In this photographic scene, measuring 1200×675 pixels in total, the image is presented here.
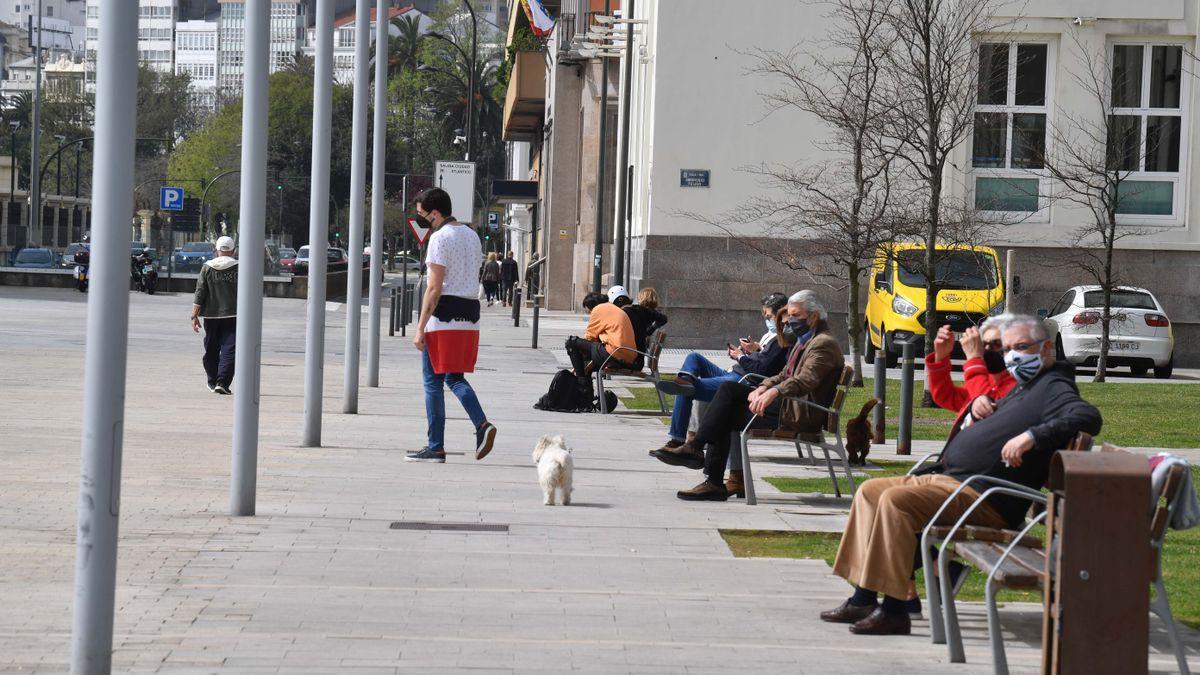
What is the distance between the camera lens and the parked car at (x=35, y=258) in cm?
6225

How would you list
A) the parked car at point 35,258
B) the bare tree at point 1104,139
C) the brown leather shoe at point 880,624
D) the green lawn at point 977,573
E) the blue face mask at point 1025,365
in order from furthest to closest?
1. the parked car at point 35,258
2. the bare tree at point 1104,139
3. the green lawn at point 977,573
4. the blue face mask at point 1025,365
5. the brown leather shoe at point 880,624

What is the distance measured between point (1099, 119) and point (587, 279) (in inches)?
742

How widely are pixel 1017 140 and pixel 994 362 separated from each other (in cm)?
2328

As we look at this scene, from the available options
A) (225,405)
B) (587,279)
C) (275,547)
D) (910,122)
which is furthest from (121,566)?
(587,279)

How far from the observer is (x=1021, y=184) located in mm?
30062

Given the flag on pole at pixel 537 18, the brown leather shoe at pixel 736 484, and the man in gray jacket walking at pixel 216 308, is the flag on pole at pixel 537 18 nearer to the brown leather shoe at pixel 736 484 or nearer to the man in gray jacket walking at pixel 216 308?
the man in gray jacket walking at pixel 216 308

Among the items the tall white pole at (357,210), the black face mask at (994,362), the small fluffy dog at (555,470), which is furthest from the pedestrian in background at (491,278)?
the black face mask at (994,362)

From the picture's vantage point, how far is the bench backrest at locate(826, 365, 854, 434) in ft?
34.1

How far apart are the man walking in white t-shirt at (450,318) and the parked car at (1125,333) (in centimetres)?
1602

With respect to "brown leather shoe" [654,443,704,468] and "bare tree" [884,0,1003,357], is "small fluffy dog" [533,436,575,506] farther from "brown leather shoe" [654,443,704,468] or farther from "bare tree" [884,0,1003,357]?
"bare tree" [884,0,1003,357]

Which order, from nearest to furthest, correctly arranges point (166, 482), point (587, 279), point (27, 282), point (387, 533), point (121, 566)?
point (121, 566), point (387, 533), point (166, 482), point (587, 279), point (27, 282)

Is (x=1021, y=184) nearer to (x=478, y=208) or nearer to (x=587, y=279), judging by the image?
(x=587, y=279)

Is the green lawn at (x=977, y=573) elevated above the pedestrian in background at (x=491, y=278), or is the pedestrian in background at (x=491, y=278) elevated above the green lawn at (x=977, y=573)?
the pedestrian in background at (x=491, y=278)

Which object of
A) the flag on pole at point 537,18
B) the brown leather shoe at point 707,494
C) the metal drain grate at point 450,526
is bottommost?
the metal drain grate at point 450,526
